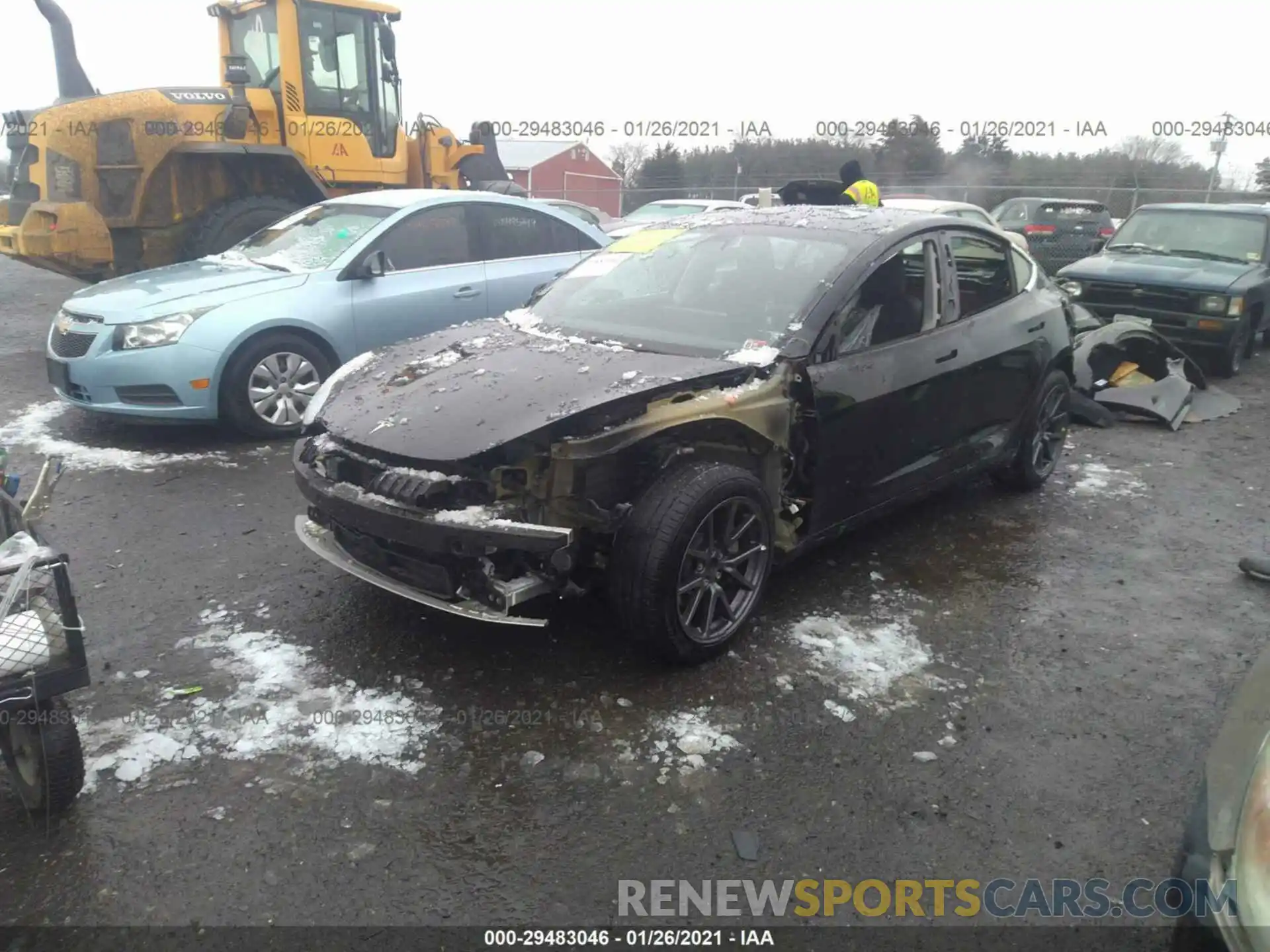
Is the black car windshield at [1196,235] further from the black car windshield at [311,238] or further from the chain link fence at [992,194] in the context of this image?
the chain link fence at [992,194]

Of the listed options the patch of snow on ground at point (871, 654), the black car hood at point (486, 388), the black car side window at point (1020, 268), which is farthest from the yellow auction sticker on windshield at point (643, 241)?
the patch of snow on ground at point (871, 654)

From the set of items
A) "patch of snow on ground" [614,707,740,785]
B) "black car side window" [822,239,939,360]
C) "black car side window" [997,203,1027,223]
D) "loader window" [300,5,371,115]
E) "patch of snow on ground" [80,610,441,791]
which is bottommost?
"patch of snow on ground" [614,707,740,785]

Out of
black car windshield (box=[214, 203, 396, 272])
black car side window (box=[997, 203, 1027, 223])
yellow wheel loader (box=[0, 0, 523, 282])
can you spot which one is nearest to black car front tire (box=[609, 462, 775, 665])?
black car windshield (box=[214, 203, 396, 272])

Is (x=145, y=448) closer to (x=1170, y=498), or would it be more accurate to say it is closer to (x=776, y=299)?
(x=776, y=299)

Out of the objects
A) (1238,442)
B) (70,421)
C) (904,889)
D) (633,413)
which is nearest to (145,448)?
(70,421)

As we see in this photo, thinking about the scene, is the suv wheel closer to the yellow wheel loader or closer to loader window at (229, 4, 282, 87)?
the yellow wheel loader

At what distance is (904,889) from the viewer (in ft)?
8.29

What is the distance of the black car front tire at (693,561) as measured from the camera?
10.5 ft

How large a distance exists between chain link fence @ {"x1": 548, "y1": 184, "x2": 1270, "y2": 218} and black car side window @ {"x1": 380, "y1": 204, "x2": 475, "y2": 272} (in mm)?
16571

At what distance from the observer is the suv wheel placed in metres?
8.86

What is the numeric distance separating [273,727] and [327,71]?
8.77 m

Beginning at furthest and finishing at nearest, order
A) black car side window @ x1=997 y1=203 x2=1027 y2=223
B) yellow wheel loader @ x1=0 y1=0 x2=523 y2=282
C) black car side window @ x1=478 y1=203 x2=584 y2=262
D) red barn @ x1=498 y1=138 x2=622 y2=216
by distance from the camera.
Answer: red barn @ x1=498 y1=138 x2=622 y2=216 < black car side window @ x1=997 y1=203 x2=1027 y2=223 < yellow wheel loader @ x1=0 y1=0 x2=523 y2=282 < black car side window @ x1=478 y1=203 x2=584 y2=262

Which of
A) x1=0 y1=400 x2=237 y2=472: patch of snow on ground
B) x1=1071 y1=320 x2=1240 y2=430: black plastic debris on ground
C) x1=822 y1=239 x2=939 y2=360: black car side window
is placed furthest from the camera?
x1=1071 y1=320 x2=1240 y2=430: black plastic debris on ground

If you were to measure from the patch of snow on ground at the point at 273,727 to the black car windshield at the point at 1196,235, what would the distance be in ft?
Answer: 31.6
